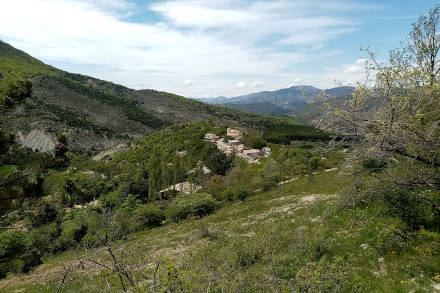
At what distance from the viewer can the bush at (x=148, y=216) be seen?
32844mm

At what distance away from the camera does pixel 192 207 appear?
3091cm

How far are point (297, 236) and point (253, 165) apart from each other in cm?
3135

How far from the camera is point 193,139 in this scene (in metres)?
59.4

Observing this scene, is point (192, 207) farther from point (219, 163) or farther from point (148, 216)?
point (219, 163)

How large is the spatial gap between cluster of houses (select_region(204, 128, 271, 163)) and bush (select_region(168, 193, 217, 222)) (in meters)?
17.0

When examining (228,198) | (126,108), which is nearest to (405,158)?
(228,198)

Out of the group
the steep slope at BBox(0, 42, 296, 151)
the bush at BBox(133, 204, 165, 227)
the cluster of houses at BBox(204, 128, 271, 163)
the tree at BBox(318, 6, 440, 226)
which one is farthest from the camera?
the steep slope at BBox(0, 42, 296, 151)

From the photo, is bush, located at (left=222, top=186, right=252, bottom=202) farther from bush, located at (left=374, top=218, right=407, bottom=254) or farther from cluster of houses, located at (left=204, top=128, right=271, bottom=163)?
bush, located at (left=374, top=218, right=407, bottom=254)

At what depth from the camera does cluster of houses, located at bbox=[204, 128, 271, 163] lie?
49.5m

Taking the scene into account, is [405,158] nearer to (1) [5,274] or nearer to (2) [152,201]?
(1) [5,274]

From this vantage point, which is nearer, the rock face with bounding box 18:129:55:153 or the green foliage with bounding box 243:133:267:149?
the green foliage with bounding box 243:133:267:149

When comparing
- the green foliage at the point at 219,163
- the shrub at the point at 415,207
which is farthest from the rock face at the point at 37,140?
the shrub at the point at 415,207

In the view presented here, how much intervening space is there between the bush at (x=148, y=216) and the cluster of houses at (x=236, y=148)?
62.7 feet

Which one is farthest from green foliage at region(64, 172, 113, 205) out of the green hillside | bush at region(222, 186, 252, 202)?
bush at region(222, 186, 252, 202)
